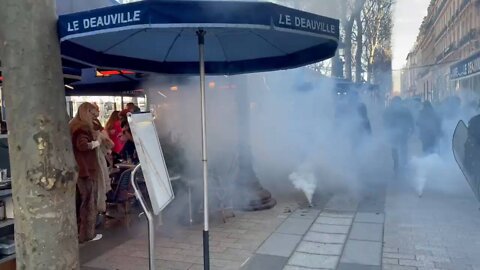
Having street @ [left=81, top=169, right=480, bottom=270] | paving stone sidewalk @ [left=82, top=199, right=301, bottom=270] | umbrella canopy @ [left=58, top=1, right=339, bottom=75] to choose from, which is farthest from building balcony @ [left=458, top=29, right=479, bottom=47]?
umbrella canopy @ [left=58, top=1, right=339, bottom=75]

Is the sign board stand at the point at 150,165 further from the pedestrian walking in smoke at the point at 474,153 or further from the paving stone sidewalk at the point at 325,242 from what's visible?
the pedestrian walking in smoke at the point at 474,153

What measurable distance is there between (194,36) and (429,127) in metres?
6.79

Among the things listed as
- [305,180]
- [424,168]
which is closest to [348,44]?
[424,168]

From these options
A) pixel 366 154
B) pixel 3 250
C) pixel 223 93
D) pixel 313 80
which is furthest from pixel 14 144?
pixel 366 154

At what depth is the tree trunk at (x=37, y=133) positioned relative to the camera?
2.04 meters

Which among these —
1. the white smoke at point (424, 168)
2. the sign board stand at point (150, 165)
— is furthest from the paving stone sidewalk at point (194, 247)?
the white smoke at point (424, 168)

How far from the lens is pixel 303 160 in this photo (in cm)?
951

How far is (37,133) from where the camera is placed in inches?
80.8

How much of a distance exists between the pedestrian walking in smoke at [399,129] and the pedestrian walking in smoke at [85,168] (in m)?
5.99

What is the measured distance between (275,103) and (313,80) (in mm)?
2165

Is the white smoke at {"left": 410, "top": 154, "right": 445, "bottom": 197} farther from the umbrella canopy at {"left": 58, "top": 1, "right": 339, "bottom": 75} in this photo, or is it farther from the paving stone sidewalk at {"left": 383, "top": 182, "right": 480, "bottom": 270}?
the umbrella canopy at {"left": 58, "top": 1, "right": 339, "bottom": 75}

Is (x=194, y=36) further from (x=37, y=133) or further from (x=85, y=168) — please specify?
(x=37, y=133)

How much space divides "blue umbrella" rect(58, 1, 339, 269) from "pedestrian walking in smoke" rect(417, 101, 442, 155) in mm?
5748

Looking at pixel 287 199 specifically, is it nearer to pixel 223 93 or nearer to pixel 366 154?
pixel 223 93
